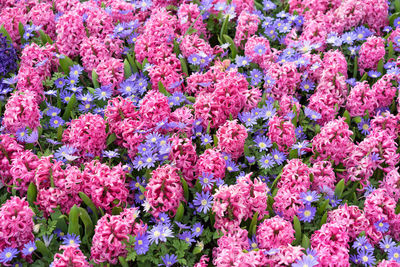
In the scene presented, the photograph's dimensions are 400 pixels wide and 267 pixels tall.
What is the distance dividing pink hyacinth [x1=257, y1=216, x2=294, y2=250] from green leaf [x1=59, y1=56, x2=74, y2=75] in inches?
97.7

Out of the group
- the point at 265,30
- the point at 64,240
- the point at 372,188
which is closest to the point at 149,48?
the point at 265,30

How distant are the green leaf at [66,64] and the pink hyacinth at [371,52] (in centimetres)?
276

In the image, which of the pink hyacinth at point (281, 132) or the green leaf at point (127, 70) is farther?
the green leaf at point (127, 70)

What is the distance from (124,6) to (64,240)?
2.77 meters

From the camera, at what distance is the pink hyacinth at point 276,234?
2.86 meters

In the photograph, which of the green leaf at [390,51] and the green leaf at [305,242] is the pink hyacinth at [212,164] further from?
the green leaf at [390,51]

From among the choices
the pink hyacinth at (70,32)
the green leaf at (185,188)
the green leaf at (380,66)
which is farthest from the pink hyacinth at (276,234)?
the pink hyacinth at (70,32)

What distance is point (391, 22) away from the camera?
4.86 metres

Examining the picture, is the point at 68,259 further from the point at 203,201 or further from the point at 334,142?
the point at 334,142

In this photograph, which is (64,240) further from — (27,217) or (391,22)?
(391,22)

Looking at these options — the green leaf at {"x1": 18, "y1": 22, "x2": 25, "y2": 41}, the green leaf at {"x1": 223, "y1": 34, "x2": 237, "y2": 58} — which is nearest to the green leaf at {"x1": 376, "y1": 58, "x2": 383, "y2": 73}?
the green leaf at {"x1": 223, "y1": 34, "x2": 237, "y2": 58}

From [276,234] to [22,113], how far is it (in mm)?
2131

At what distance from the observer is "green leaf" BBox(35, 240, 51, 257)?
9.37 feet

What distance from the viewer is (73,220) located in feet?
9.80
